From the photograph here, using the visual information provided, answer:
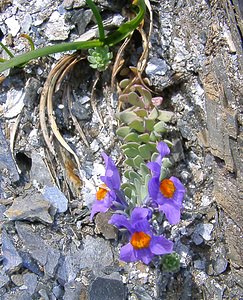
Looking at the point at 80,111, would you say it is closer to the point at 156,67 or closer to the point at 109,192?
the point at 156,67

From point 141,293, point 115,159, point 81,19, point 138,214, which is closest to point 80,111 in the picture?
point 115,159

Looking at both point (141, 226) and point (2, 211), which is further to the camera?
point (2, 211)

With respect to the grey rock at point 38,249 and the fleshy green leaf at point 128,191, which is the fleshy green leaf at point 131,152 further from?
the grey rock at point 38,249

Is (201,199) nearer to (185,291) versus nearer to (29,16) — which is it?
(185,291)

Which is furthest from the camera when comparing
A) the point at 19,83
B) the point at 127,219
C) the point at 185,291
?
the point at 19,83

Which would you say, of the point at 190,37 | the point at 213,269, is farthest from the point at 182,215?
the point at 190,37

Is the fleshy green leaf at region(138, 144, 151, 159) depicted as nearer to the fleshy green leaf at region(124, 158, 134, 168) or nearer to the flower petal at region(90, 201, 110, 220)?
the fleshy green leaf at region(124, 158, 134, 168)
